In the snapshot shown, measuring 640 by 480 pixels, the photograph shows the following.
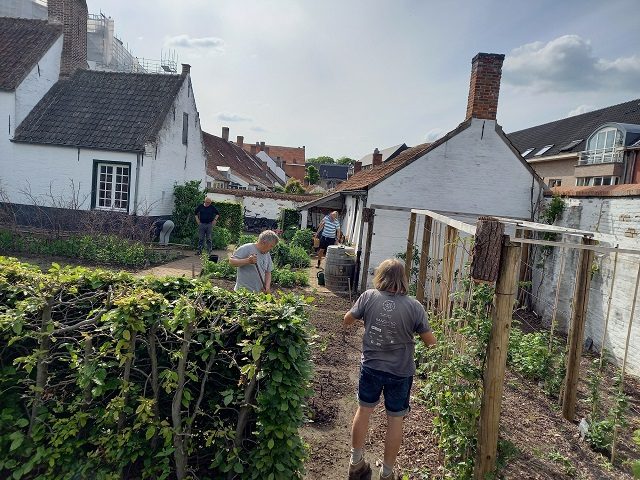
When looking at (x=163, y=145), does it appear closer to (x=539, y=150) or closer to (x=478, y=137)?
(x=478, y=137)

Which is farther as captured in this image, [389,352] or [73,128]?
[73,128]

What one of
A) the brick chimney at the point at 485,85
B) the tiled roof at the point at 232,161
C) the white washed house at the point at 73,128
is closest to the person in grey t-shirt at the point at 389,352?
the brick chimney at the point at 485,85

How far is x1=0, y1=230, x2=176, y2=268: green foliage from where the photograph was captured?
12531 millimetres

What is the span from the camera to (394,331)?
12.2ft

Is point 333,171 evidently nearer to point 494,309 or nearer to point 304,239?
point 304,239

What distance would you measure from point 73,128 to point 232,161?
2784cm

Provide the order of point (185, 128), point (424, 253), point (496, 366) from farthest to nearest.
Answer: point (185, 128) → point (424, 253) → point (496, 366)

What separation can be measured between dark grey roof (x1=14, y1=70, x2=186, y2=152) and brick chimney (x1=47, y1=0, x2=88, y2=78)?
0.50m

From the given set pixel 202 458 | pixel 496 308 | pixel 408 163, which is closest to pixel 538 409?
pixel 496 308

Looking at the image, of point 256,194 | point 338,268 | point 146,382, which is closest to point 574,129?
point 256,194

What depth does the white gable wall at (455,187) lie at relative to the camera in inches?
480

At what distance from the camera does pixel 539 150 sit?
1329 inches

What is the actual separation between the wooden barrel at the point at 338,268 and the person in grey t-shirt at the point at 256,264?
6616 mm

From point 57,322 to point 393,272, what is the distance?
270 cm
